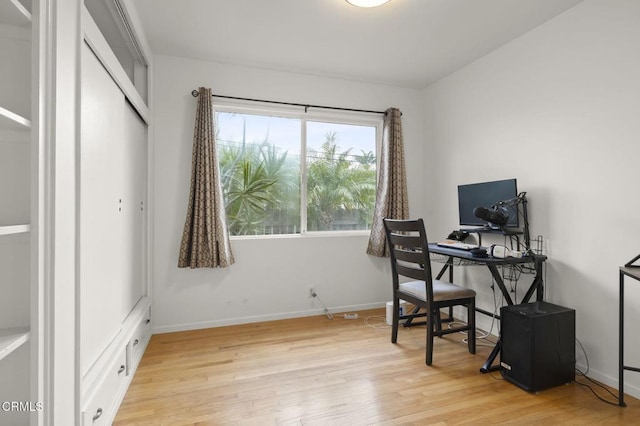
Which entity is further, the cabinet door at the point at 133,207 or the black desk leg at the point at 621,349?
the cabinet door at the point at 133,207

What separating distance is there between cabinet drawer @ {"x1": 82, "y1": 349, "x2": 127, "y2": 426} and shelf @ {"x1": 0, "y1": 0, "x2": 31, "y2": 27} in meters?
1.49

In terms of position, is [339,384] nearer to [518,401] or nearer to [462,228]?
[518,401]

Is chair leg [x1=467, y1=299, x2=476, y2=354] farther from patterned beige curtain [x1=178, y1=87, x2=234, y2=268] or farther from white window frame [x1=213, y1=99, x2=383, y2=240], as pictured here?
patterned beige curtain [x1=178, y1=87, x2=234, y2=268]

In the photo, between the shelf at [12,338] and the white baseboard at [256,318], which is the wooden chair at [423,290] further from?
the shelf at [12,338]

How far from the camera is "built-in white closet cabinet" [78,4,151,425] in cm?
150

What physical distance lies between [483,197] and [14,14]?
121 inches

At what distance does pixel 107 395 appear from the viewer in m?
1.68

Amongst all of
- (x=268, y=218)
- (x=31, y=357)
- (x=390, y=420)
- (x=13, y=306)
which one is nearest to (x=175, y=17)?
(x=268, y=218)

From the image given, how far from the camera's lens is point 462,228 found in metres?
3.22

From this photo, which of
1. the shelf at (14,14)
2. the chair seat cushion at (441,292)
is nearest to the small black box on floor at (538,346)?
the chair seat cushion at (441,292)

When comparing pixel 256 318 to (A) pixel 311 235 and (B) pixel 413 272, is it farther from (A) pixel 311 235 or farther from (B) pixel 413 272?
(B) pixel 413 272

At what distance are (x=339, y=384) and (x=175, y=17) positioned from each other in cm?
286

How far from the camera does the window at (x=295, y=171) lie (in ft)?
10.8

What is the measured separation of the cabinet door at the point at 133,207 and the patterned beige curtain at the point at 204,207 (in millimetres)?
361
